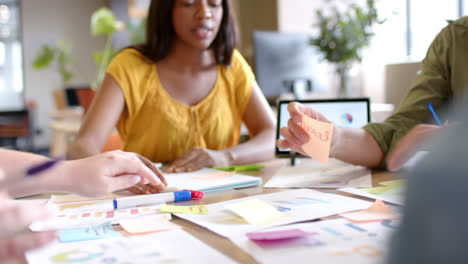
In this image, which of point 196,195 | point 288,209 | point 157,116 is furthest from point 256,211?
point 157,116

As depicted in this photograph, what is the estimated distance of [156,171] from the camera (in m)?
0.79

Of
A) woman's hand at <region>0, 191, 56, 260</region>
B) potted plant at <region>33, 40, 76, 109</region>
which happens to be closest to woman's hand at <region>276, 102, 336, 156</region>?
woman's hand at <region>0, 191, 56, 260</region>

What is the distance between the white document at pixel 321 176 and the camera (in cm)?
85

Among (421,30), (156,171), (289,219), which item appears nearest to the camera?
(289,219)

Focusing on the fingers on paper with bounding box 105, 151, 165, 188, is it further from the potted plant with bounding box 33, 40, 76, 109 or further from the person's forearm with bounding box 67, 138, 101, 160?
the potted plant with bounding box 33, 40, 76, 109

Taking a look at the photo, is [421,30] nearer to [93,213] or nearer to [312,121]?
[312,121]

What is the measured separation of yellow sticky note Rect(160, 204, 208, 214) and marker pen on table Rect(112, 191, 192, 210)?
38 mm

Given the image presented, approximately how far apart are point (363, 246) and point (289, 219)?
0.44 feet

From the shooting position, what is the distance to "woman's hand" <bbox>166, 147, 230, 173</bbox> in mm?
1055

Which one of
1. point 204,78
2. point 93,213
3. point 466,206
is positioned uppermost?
point 204,78

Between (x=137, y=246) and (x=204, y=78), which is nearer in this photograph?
(x=137, y=246)

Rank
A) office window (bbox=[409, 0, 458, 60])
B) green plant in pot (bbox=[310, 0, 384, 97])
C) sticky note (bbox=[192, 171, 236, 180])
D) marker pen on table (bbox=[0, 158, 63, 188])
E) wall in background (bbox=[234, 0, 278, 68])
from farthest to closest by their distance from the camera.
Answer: wall in background (bbox=[234, 0, 278, 68]), office window (bbox=[409, 0, 458, 60]), green plant in pot (bbox=[310, 0, 384, 97]), sticky note (bbox=[192, 171, 236, 180]), marker pen on table (bbox=[0, 158, 63, 188])

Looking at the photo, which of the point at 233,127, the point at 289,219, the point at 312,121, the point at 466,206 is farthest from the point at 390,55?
the point at 466,206

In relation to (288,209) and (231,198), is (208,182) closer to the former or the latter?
(231,198)
